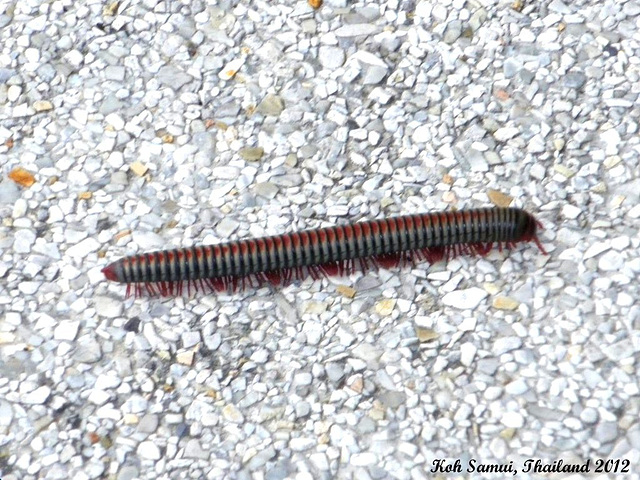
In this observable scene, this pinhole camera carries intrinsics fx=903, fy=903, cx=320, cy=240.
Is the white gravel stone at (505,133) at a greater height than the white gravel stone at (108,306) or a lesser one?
greater

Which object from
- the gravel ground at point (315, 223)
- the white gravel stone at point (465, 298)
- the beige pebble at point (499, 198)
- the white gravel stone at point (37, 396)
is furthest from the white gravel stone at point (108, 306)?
the beige pebble at point (499, 198)

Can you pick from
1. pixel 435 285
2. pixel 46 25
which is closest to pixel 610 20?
pixel 435 285

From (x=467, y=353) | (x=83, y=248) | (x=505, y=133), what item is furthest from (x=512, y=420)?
(x=83, y=248)

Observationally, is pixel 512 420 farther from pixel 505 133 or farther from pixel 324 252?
pixel 505 133

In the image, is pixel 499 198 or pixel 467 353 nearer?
pixel 467 353

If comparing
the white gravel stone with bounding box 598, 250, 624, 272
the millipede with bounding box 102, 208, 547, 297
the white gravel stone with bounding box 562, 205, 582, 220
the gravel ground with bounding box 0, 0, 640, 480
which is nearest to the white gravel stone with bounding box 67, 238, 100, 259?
the gravel ground with bounding box 0, 0, 640, 480

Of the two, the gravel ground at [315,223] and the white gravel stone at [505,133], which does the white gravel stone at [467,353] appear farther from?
the white gravel stone at [505,133]

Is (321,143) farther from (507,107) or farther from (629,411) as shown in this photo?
(629,411)
